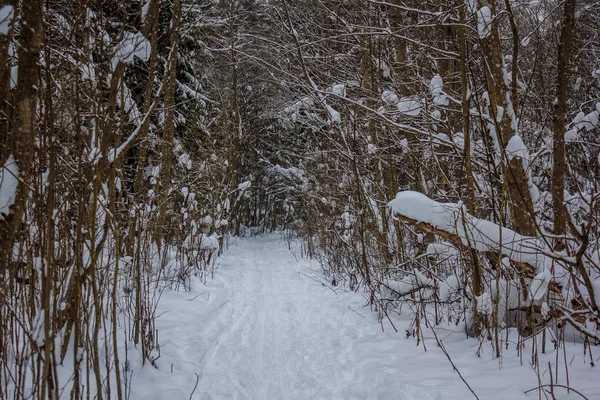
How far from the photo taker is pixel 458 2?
10.9 feet

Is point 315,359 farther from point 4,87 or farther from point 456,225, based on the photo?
point 4,87

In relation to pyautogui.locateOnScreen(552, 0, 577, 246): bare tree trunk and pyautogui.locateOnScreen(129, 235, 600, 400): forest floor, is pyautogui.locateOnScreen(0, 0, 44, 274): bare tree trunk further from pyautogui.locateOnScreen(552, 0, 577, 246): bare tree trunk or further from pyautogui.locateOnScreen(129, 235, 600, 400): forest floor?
pyautogui.locateOnScreen(552, 0, 577, 246): bare tree trunk

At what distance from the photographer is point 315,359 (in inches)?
141

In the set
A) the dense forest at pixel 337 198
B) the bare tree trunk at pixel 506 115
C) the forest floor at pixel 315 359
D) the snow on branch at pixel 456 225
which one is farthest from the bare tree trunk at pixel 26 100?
the bare tree trunk at pixel 506 115

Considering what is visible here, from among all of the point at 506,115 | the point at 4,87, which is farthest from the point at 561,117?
the point at 4,87

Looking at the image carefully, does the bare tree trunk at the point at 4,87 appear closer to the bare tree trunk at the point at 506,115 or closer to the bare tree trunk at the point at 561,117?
the bare tree trunk at the point at 506,115

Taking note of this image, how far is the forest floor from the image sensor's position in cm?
256

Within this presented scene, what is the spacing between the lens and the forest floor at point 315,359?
2.56 meters

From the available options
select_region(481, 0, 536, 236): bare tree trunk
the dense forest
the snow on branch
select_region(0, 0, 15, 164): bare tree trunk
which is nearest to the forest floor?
the dense forest

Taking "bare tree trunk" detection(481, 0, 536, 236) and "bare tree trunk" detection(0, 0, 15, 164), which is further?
"bare tree trunk" detection(481, 0, 536, 236)

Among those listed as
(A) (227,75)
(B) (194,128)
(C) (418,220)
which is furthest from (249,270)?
(A) (227,75)

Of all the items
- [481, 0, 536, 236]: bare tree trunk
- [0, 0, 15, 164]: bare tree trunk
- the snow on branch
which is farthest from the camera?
[481, 0, 536, 236]: bare tree trunk

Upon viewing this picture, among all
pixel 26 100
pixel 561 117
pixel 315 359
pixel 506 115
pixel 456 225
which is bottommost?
pixel 315 359

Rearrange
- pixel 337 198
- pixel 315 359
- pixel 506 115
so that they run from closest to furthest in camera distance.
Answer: pixel 506 115 → pixel 315 359 → pixel 337 198
